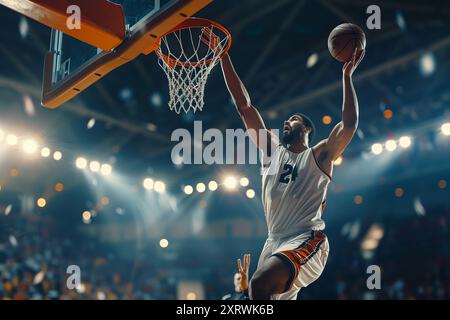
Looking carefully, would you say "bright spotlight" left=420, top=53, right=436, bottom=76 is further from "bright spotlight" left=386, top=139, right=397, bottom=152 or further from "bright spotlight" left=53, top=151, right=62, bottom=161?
"bright spotlight" left=53, top=151, right=62, bottom=161

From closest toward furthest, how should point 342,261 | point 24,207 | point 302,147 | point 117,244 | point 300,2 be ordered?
point 302,147 < point 300,2 < point 342,261 < point 24,207 < point 117,244

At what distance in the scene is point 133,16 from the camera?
395cm

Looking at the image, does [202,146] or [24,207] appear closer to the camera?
[202,146]

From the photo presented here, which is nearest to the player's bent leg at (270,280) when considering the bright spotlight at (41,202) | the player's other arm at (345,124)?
the player's other arm at (345,124)

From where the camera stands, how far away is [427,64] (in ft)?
24.1

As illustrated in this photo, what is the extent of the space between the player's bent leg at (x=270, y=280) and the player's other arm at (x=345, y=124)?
81 cm

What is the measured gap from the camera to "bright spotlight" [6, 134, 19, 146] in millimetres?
8516

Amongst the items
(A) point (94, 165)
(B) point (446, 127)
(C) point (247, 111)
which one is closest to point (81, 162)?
(A) point (94, 165)

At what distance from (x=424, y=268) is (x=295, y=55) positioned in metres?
5.25

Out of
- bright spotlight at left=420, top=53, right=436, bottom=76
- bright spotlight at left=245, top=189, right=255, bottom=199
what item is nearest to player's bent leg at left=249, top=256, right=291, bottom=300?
bright spotlight at left=420, top=53, right=436, bottom=76

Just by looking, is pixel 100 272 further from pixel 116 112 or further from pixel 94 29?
pixel 94 29

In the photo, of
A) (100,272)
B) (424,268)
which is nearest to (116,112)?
(100,272)

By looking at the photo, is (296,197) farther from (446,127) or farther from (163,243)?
(163,243)

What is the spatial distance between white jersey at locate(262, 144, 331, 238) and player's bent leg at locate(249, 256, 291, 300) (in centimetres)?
36
